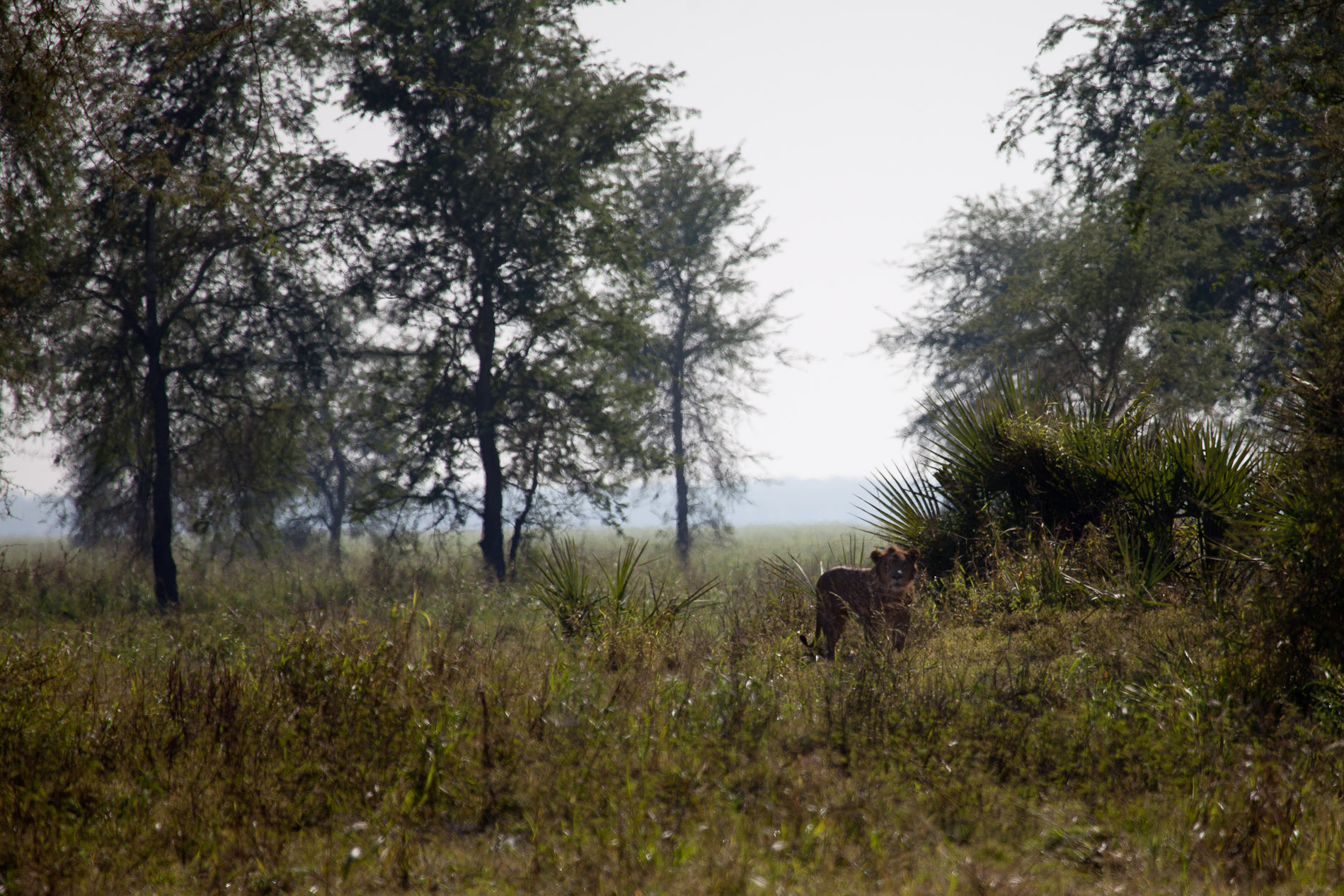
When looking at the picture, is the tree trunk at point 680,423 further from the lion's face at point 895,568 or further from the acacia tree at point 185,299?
the lion's face at point 895,568

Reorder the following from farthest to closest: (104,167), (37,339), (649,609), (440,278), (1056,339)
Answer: (1056,339)
(440,278)
(37,339)
(104,167)
(649,609)

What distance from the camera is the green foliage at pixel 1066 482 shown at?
823 cm

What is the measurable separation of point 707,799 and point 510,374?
14750 mm

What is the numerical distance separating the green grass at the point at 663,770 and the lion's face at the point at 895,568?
0.60m

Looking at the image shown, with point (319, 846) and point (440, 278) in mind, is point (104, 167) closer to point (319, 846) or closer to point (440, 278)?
point (440, 278)

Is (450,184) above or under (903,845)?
above

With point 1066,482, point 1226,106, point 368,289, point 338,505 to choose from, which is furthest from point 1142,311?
point 338,505

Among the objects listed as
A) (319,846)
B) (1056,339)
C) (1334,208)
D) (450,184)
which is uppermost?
(450,184)

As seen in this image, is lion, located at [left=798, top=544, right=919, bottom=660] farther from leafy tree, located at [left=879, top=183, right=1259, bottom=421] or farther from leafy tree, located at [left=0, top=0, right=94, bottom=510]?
leafy tree, located at [left=879, top=183, right=1259, bottom=421]

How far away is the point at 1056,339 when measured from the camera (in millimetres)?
21750

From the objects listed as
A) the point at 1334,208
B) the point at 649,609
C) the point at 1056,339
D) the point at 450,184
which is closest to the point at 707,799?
the point at 649,609

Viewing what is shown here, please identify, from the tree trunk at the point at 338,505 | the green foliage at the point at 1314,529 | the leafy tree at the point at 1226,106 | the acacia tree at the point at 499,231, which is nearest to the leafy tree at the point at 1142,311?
the leafy tree at the point at 1226,106

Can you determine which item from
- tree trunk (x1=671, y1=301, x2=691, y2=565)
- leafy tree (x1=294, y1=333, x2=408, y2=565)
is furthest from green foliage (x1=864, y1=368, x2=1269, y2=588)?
tree trunk (x1=671, y1=301, x2=691, y2=565)

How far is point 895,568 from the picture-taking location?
7.44m
